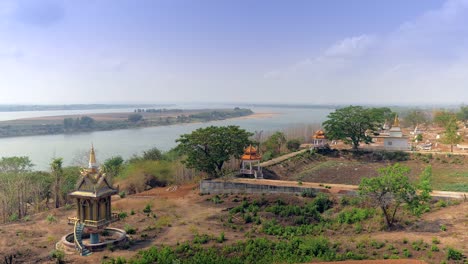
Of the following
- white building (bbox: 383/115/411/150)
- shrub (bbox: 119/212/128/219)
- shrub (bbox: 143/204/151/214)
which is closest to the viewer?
shrub (bbox: 119/212/128/219)

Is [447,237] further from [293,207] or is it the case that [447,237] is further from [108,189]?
[108,189]

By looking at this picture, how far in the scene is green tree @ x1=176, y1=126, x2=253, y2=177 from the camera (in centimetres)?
3334

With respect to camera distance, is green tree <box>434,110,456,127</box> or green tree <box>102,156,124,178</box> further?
green tree <box>434,110,456,127</box>

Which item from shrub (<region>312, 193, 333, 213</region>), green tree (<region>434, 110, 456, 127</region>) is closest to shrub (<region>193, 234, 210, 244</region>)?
shrub (<region>312, 193, 333, 213</region>)

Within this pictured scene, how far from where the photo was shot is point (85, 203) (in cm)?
1988

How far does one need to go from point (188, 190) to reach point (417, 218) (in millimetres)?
18509

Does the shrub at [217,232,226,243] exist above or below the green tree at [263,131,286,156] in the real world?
below

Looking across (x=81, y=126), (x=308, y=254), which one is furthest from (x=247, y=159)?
(x=81, y=126)

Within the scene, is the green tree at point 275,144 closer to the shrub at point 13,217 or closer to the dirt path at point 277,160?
the dirt path at point 277,160

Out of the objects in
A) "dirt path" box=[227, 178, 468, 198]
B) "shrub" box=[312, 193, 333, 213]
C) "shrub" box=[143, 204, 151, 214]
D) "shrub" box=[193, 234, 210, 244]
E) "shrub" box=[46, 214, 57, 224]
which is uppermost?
"dirt path" box=[227, 178, 468, 198]

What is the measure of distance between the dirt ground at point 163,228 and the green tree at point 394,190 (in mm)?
1326

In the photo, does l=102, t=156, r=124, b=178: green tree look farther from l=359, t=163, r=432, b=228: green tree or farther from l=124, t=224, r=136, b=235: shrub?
l=359, t=163, r=432, b=228: green tree

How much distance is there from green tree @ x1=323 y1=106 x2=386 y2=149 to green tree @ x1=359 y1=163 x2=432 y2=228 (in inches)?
1071

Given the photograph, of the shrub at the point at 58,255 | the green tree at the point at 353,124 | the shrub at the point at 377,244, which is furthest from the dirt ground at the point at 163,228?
the green tree at the point at 353,124
